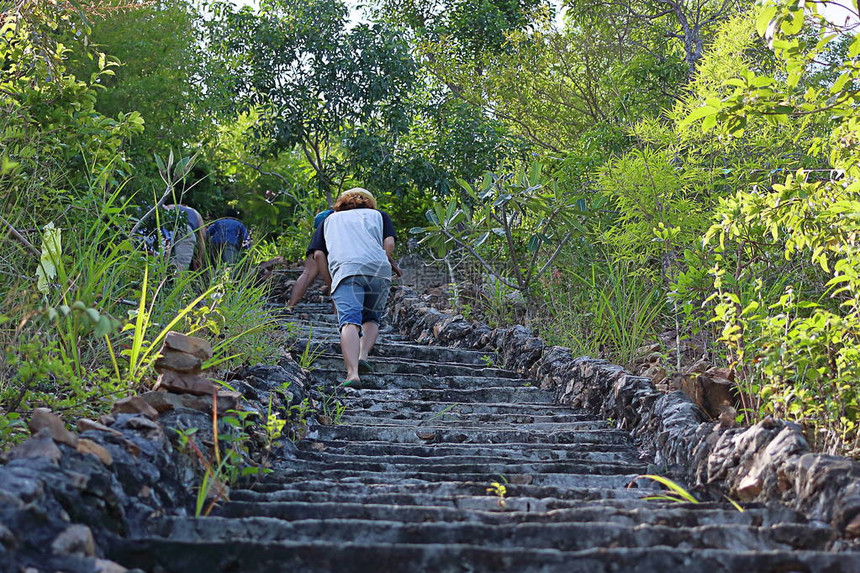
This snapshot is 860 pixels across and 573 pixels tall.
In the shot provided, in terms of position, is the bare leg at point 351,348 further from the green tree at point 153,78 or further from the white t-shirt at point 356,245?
the green tree at point 153,78

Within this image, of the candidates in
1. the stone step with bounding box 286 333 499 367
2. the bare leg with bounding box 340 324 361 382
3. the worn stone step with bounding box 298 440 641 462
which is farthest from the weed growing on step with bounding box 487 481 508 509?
the stone step with bounding box 286 333 499 367

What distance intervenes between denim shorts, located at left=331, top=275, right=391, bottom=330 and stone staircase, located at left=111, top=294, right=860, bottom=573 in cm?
91

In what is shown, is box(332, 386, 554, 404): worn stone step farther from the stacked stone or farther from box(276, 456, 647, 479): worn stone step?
the stacked stone

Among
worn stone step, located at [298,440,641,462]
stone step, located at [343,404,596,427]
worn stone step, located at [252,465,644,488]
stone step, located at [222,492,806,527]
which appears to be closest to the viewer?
stone step, located at [222,492,806,527]

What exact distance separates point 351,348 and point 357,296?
0.37 meters

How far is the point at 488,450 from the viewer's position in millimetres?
4309

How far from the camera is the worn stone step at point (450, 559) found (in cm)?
228

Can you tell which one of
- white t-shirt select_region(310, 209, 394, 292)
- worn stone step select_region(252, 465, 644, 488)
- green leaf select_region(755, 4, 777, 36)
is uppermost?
green leaf select_region(755, 4, 777, 36)

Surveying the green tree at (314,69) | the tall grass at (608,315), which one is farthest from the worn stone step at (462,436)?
the green tree at (314,69)

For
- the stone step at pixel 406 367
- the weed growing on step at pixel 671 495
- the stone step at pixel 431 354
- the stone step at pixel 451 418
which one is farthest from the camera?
the stone step at pixel 431 354

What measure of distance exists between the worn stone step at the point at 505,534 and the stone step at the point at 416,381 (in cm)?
359

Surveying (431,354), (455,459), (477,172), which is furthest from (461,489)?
(477,172)

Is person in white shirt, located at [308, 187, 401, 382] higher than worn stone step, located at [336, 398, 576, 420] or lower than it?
higher

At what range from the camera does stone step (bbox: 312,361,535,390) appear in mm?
6375
